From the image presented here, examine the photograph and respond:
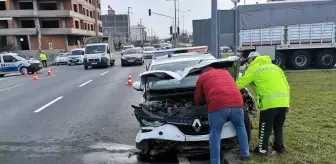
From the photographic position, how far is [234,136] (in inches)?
195

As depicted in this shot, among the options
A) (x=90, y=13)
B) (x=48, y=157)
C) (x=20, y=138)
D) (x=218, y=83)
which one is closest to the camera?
(x=218, y=83)

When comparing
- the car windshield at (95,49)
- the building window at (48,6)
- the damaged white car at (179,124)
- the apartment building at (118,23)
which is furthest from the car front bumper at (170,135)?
the apartment building at (118,23)

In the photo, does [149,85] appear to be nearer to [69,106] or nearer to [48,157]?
[48,157]

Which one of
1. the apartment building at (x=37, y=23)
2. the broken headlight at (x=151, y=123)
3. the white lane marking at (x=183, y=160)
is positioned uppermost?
the apartment building at (x=37, y=23)

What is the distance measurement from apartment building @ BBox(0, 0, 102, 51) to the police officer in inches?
2145

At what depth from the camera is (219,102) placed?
440 cm

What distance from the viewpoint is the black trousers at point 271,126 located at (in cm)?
490

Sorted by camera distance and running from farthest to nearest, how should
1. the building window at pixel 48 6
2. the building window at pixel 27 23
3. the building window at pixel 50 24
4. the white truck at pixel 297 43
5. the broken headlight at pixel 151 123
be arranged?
the building window at pixel 50 24 < the building window at pixel 48 6 < the building window at pixel 27 23 < the white truck at pixel 297 43 < the broken headlight at pixel 151 123

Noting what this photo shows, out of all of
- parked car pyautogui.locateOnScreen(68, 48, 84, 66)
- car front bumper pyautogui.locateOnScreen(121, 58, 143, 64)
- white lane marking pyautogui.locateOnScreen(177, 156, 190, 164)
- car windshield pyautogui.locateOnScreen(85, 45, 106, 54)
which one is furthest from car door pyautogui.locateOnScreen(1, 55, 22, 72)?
white lane marking pyautogui.locateOnScreen(177, 156, 190, 164)

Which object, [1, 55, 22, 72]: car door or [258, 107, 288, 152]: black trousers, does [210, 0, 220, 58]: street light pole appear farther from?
[1, 55, 22, 72]: car door

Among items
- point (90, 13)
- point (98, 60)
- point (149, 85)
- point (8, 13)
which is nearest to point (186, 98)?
point (149, 85)

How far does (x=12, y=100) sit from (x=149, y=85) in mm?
8102

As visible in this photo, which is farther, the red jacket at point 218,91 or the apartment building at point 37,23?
the apartment building at point 37,23

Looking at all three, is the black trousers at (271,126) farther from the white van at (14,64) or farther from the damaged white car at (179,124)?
the white van at (14,64)
